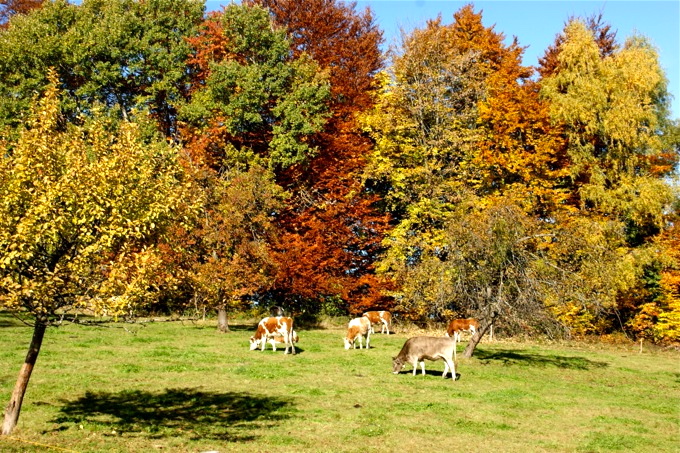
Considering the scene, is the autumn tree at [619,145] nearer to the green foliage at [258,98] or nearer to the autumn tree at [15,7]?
the green foliage at [258,98]

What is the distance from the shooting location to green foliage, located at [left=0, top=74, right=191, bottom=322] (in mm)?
13305

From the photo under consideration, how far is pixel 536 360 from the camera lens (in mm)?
32906

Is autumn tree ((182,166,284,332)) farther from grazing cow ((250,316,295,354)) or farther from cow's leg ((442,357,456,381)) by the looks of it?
cow's leg ((442,357,456,381))

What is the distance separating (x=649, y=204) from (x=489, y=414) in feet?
100

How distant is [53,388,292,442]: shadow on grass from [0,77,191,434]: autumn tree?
2.74 meters

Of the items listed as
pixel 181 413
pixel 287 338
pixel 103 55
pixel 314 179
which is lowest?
pixel 181 413

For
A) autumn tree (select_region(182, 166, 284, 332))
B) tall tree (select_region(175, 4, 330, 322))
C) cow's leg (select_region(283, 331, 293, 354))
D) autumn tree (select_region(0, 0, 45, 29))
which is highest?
autumn tree (select_region(0, 0, 45, 29))

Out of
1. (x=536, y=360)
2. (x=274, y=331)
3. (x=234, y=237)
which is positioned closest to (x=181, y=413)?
(x=274, y=331)

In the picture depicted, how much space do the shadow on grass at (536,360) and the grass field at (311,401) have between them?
183 millimetres

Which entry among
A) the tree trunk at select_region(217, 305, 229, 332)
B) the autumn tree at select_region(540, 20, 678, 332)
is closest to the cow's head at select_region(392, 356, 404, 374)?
the tree trunk at select_region(217, 305, 229, 332)

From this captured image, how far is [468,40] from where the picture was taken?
51.8 meters

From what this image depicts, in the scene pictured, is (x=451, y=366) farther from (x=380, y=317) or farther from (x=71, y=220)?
(x=71, y=220)

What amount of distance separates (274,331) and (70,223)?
59.0 feet

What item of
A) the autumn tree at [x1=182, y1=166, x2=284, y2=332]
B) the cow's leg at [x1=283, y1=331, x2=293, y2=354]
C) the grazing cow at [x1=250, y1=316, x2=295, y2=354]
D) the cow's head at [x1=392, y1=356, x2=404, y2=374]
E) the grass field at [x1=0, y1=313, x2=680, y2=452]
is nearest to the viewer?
the grass field at [x1=0, y1=313, x2=680, y2=452]
